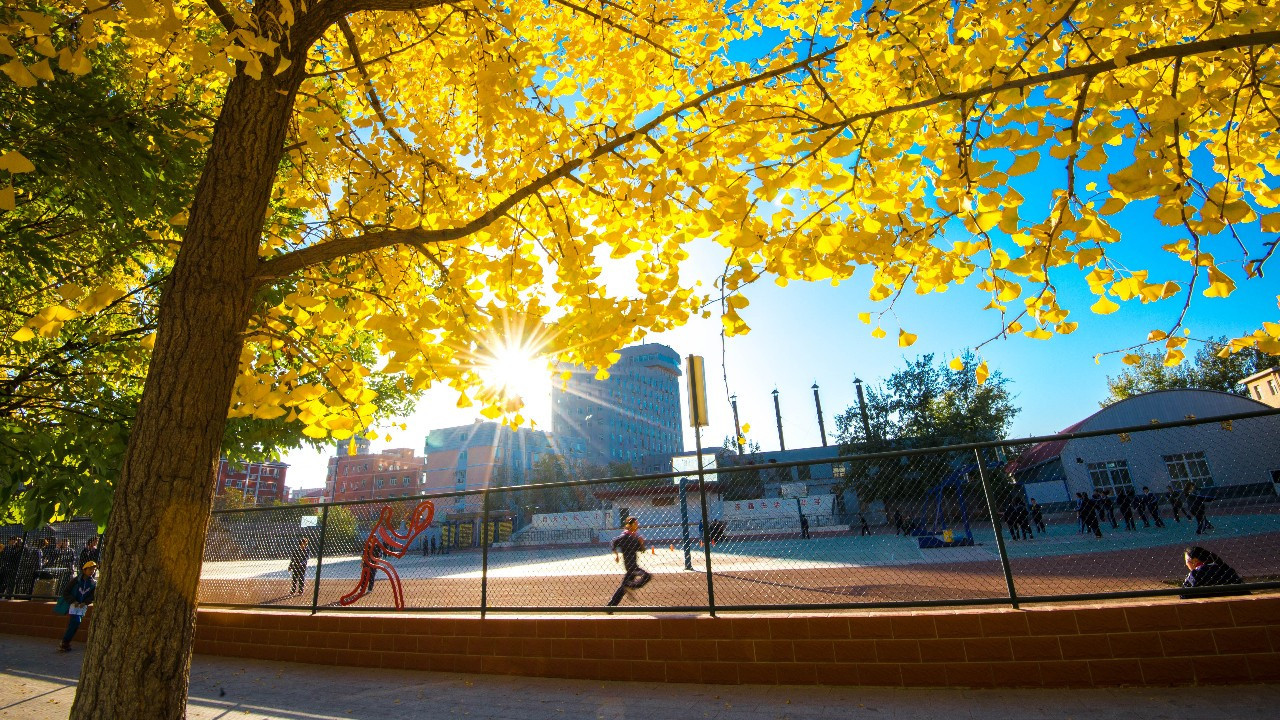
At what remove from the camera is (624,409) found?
104562 millimetres

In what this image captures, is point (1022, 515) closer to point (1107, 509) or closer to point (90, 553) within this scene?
point (1107, 509)

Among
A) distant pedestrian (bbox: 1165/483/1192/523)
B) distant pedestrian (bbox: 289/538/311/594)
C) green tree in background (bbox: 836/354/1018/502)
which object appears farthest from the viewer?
green tree in background (bbox: 836/354/1018/502)

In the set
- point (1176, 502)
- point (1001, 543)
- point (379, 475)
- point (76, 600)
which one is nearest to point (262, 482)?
point (379, 475)

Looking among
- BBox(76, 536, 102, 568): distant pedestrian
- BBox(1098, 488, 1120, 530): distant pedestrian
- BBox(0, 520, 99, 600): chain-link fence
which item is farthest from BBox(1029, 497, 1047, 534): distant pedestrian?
BBox(0, 520, 99, 600): chain-link fence

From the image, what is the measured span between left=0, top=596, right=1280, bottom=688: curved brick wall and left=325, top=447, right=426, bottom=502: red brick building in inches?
2987

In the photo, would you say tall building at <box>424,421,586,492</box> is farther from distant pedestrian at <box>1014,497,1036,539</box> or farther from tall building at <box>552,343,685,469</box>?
distant pedestrian at <box>1014,497,1036,539</box>

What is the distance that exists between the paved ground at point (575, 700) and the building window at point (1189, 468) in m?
2.05

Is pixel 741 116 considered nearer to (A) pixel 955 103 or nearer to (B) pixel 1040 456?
(A) pixel 955 103

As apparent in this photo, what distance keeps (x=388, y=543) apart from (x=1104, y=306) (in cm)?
775

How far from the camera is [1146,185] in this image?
2127mm

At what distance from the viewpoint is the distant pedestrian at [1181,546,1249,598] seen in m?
4.38

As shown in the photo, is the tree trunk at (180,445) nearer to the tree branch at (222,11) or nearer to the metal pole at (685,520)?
the tree branch at (222,11)

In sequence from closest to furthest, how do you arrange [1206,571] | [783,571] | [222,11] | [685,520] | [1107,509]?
[222,11] → [1206,571] → [685,520] → [783,571] → [1107,509]

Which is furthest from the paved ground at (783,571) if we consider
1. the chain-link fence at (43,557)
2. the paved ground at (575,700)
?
the chain-link fence at (43,557)
